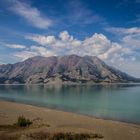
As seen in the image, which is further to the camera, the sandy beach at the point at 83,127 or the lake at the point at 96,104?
the lake at the point at 96,104

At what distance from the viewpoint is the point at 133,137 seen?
26.2 metres

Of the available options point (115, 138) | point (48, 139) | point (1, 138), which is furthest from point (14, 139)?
point (115, 138)

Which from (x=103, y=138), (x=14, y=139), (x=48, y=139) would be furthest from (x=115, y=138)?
(x=14, y=139)

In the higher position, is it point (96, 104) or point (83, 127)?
point (83, 127)

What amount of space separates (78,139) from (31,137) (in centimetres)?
419

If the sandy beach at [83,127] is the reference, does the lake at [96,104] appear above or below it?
below

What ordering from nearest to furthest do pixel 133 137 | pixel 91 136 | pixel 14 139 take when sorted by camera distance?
pixel 14 139, pixel 91 136, pixel 133 137

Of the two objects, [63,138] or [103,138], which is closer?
[63,138]

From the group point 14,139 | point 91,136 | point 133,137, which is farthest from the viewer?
point 133,137

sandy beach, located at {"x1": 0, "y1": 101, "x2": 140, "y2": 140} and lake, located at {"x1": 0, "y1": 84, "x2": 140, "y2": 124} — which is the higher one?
sandy beach, located at {"x1": 0, "y1": 101, "x2": 140, "y2": 140}

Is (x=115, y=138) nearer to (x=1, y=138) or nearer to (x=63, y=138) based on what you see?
(x=63, y=138)

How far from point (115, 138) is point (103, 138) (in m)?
1.68

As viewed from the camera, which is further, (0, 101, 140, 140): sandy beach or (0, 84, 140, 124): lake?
(0, 84, 140, 124): lake

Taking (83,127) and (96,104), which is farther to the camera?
(96,104)
